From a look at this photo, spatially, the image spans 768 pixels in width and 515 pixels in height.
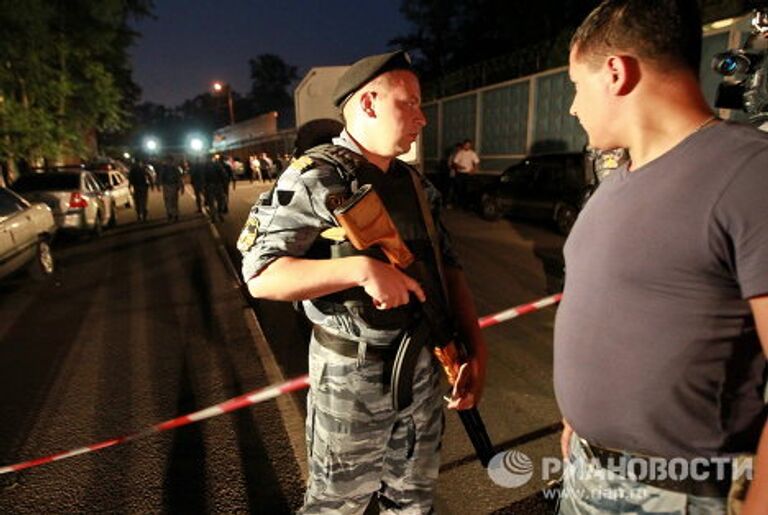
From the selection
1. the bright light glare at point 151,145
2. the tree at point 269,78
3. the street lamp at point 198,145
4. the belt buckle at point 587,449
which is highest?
the tree at point 269,78

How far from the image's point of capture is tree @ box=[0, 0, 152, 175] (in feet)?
46.0

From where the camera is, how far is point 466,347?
1.97m

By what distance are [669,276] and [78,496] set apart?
305cm

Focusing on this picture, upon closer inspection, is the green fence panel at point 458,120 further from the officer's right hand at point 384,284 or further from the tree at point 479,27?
the officer's right hand at point 384,284

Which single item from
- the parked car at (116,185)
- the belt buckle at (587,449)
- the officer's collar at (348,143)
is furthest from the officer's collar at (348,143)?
the parked car at (116,185)

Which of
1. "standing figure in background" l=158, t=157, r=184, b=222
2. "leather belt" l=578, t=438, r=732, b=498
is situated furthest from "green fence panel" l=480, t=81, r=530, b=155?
"leather belt" l=578, t=438, r=732, b=498

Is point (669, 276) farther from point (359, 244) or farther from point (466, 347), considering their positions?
point (466, 347)

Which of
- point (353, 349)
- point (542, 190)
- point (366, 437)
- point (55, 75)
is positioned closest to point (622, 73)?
point (353, 349)

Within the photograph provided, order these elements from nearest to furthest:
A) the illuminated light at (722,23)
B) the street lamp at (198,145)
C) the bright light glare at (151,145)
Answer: the illuminated light at (722,23) → the street lamp at (198,145) → the bright light glare at (151,145)

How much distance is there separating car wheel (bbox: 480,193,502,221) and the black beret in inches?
384

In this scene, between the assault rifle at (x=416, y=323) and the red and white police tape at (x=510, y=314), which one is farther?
the red and white police tape at (x=510, y=314)

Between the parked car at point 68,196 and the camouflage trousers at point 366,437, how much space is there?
34.3ft

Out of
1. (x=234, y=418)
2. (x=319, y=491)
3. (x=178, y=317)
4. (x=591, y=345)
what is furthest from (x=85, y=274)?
(x=591, y=345)

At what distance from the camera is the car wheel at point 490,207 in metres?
11.2
